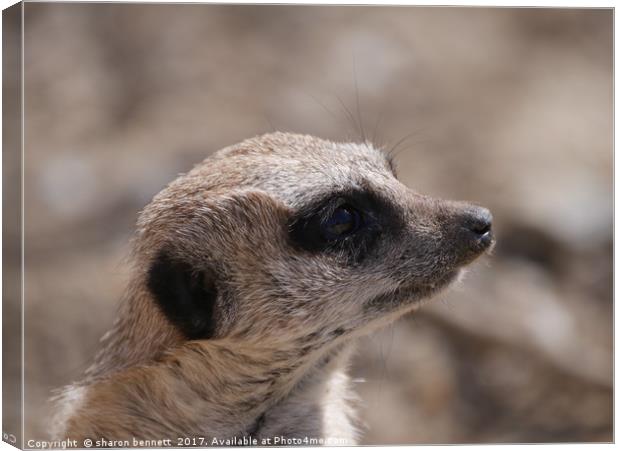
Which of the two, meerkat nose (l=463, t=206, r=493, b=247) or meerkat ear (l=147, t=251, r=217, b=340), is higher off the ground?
meerkat nose (l=463, t=206, r=493, b=247)

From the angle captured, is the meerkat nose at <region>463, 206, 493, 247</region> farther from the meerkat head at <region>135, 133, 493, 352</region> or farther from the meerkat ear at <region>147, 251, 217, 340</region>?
the meerkat ear at <region>147, 251, 217, 340</region>

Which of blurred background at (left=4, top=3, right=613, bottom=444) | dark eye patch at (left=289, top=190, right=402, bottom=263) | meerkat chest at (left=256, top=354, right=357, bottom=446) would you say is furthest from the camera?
blurred background at (left=4, top=3, right=613, bottom=444)

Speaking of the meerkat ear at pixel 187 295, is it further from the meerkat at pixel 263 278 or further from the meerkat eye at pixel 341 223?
the meerkat eye at pixel 341 223

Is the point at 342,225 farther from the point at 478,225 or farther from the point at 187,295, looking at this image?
the point at 187,295

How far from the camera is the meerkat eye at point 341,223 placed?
10.9 feet

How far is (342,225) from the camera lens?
10.9 feet

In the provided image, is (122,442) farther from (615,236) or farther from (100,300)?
(100,300)

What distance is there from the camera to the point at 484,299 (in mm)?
6855

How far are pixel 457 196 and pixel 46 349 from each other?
313cm

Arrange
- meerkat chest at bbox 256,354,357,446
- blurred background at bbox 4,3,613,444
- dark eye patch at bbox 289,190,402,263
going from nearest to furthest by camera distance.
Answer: dark eye patch at bbox 289,190,402,263 → meerkat chest at bbox 256,354,357,446 → blurred background at bbox 4,3,613,444

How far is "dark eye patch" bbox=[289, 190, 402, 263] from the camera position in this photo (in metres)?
3.31

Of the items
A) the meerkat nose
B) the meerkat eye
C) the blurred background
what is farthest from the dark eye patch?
the blurred background

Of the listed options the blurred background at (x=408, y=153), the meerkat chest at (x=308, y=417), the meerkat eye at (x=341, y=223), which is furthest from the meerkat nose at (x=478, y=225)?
the blurred background at (x=408, y=153)

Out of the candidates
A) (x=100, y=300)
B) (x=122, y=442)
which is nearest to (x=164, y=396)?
(x=122, y=442)
